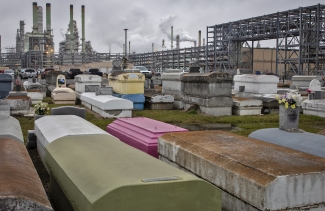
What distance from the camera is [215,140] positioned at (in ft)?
18.0

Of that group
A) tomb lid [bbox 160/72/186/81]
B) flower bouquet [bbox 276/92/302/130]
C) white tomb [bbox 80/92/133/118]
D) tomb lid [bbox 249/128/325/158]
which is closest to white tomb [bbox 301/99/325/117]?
tomb lid [bbox 160/72/186/81]

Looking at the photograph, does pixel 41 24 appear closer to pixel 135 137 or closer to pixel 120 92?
pixel 120 92

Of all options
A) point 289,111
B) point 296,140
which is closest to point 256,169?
point 296,140

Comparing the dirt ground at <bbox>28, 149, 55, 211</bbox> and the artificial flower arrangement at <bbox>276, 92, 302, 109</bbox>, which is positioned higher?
the artificial flower arrangement at <bbox>276, 92, 302, 109</bbox>

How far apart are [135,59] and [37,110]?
67995 millimetres

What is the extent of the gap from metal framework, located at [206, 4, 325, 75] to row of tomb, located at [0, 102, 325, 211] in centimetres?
3011

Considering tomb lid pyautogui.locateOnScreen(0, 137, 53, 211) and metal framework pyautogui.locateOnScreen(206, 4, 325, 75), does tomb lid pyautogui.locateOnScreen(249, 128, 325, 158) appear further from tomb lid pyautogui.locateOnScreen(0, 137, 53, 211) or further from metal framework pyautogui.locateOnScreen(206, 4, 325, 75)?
metal framework pyautogui.locateOnScreen(206, 4, 325, 75)

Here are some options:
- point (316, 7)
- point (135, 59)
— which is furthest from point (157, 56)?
point (316, 7)

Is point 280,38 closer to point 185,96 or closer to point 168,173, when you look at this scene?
point 185,96

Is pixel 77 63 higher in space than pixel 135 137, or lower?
higher

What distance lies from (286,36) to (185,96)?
23.7m

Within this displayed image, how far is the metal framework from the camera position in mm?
33469

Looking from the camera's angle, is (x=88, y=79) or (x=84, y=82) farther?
(x=88, y=79)

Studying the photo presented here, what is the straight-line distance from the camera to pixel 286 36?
35.8 metres
